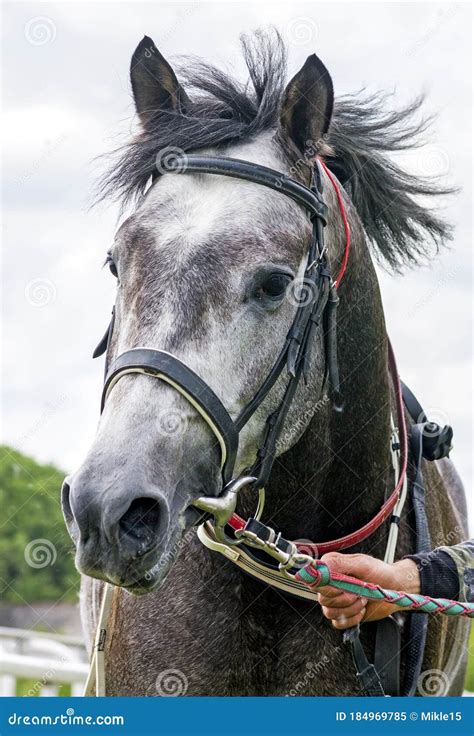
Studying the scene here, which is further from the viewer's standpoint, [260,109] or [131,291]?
[260,109]

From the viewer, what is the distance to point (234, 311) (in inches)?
131

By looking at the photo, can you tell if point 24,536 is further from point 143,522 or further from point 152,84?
point 143,522

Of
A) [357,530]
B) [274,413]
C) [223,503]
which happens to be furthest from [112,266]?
[357,530]

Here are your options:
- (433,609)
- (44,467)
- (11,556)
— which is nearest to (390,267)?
(433,609)

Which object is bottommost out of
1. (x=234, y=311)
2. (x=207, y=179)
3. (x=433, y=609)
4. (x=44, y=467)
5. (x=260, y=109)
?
(x=433, y=609)

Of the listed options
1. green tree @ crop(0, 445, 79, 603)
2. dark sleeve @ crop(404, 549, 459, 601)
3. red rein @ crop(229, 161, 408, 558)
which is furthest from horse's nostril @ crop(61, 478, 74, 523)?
green tree @ crop(0, 445, 79, 603)

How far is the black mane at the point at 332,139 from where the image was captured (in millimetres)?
3865

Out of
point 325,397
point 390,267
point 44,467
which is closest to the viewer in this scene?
point 325,397

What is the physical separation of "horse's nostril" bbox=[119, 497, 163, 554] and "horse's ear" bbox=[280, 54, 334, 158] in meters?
1.61

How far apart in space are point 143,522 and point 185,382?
17.6 inches

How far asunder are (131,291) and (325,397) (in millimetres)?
924

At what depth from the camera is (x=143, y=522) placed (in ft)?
9.76
